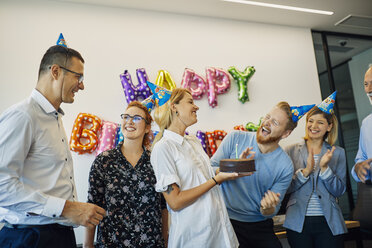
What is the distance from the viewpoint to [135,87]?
133 inches

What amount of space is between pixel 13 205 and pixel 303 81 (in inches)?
163

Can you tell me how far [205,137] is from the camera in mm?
3555

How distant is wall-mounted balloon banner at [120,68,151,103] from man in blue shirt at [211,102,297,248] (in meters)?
1.54

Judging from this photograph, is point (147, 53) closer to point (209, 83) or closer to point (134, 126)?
point (209, 83)

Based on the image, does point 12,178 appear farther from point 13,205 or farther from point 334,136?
point 334,136

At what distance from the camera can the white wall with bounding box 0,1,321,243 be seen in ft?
10.4

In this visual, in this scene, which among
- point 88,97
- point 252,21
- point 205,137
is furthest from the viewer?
point 252,21

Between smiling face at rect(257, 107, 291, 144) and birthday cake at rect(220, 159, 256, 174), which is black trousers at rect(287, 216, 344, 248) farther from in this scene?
birthday cake at rect(220, 159, 256, 174)

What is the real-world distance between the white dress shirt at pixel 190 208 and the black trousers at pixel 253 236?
303 mm

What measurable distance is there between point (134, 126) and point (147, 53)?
1696mm

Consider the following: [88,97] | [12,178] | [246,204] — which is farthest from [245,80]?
[12,178]

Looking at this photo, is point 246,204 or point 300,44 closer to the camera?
point 246,204

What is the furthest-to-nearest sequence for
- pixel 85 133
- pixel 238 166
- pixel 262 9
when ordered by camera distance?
pixel 262 9 < pixel 85 133 < pixel 238 166

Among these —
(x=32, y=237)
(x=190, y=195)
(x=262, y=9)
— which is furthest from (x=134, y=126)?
(x=262, y=9)
